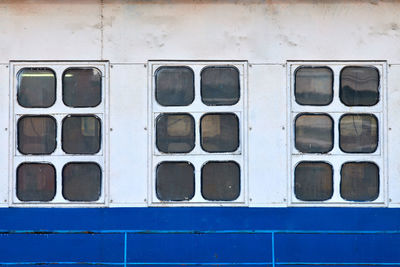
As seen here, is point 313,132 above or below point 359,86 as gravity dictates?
below

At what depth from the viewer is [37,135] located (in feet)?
11.7

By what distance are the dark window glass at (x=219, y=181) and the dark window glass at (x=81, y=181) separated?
71 centimetres

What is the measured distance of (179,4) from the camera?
360cm

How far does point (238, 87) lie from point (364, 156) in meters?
0.95

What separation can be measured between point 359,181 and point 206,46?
1.36m

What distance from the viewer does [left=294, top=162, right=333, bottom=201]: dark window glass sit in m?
3.55

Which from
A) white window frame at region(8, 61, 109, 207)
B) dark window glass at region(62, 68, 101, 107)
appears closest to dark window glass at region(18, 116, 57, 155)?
white window frame at region(8, 61, 109, 207)

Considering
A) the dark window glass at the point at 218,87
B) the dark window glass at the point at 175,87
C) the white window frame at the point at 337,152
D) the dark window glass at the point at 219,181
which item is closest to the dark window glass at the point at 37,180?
the dark window glass at the point at 175,87
